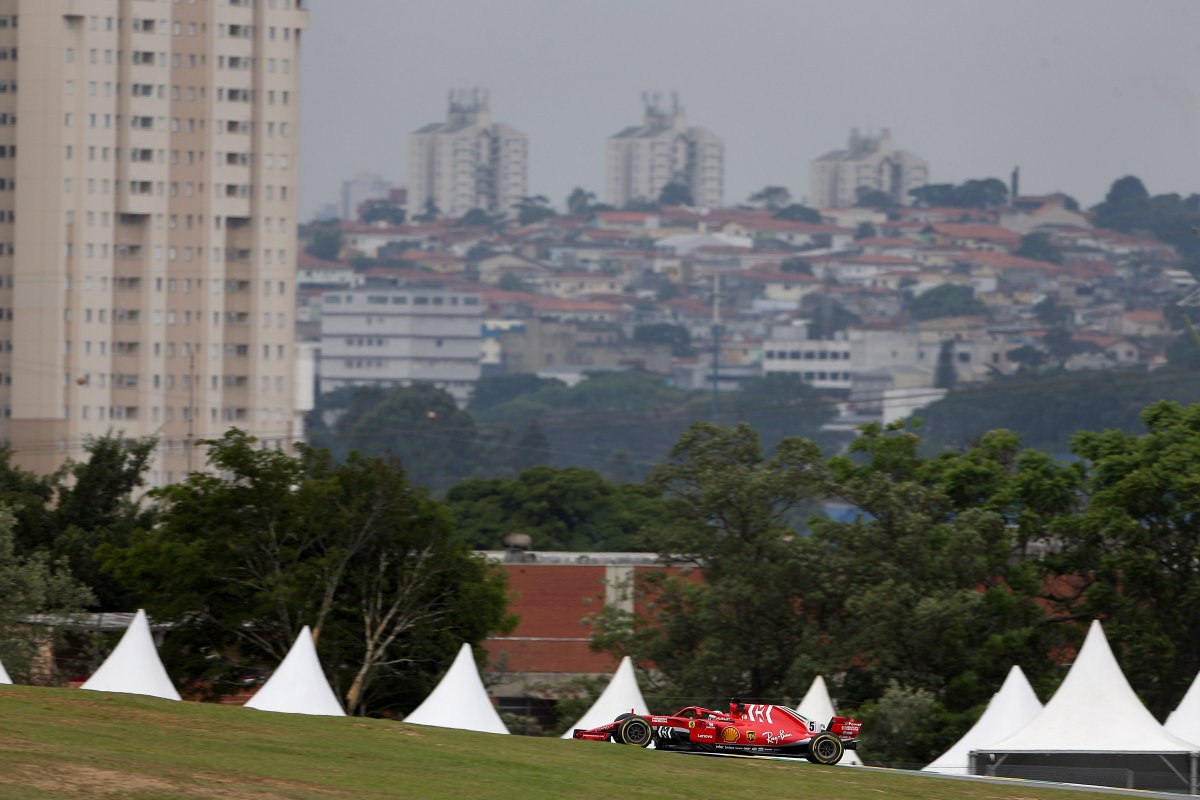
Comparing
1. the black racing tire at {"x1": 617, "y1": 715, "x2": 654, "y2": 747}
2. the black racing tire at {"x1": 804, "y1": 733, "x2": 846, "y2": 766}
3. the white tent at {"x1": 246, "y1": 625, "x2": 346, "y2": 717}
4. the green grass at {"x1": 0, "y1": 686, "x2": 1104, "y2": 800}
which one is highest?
the green grass at {"x1": 0, "y1": 686, "x2": 1104, "y2": 800}

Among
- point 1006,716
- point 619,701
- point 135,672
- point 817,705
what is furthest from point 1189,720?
point 135,672

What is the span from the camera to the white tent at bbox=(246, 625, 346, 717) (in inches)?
1601

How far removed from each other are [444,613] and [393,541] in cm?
225

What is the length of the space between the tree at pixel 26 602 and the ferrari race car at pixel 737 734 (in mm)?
20501

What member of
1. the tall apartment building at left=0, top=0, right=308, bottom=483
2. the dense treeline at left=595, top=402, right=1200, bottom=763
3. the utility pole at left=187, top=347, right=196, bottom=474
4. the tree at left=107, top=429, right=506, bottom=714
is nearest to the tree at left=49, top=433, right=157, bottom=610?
the tree at left=107, top=429, right=506, bottom=714

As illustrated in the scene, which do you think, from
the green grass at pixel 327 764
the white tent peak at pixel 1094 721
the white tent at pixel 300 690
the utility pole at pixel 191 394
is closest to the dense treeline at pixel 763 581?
the white tent at pixel 300 690

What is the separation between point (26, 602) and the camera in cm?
5144

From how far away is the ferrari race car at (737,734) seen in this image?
3319 cm

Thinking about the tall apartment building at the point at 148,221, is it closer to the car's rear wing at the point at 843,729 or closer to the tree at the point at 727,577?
the tree at the point at 727,577

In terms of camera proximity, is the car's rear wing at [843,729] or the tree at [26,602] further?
the tree at [26,602]

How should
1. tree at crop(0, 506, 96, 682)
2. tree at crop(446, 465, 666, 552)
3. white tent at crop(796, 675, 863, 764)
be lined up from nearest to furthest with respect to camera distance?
white tent at crop(796, 675, 863, 764) < tree at crop(0, 506, 96, 682) < tree at crop(446, 465, 666, 552)

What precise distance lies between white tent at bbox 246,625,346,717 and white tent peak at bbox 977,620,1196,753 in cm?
1271

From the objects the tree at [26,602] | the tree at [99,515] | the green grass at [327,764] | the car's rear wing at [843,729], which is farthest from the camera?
the tree at [99,515]

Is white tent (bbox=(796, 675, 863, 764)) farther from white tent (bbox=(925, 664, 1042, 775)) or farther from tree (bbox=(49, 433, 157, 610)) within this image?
tree (bbox=(49, 433, 157, 610))
